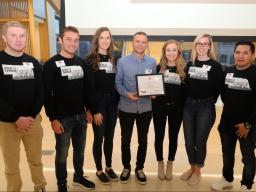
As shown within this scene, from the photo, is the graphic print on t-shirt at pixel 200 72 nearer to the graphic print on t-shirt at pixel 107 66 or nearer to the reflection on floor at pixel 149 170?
the graphic print on t-shirt at pixel 107 66

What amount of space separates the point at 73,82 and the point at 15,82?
0.49 meters

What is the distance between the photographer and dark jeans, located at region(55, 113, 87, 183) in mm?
2473

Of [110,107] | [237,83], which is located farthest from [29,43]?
[237,83]

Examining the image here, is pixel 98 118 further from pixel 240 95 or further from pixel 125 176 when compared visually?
pixel 240 95

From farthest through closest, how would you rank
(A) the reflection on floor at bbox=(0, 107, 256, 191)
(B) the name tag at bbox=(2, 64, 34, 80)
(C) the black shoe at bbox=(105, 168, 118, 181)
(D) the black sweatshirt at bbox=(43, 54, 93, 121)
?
(C) the black shoe at bbox=(105, 168, 118, 181) < (A) the reflection on floor at bbox=(0, 107, 256, 191) < (D) the black sweatshirt at bbox=(43, 54, 93, 121) < (B) the name tag at bbox=(2, 64, 34, 80)

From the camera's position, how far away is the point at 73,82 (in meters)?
2.42

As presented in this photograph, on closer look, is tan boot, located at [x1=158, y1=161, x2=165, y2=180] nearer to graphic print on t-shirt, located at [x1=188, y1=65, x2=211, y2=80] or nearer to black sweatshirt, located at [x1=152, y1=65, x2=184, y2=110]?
black sweatshirt, located at [x1=152, y1=65, x2=184, y2=110]

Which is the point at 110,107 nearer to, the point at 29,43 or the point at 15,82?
the point at 15,82

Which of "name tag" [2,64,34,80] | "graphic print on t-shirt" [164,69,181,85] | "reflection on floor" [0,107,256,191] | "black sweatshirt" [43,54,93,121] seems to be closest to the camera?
"name tag" [2,64,34,80]

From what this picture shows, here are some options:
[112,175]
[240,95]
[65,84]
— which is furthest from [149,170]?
[65,84]

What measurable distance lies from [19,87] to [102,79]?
80cm

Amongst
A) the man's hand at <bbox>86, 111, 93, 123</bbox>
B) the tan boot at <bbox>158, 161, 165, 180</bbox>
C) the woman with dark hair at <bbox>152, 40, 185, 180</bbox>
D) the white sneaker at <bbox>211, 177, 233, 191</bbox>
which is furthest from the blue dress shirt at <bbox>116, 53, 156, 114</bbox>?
the white sneaker at <bbox>211, 177, 233, 191</bbox>

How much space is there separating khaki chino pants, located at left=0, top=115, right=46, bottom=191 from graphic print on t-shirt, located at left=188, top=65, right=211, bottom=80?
1.54m

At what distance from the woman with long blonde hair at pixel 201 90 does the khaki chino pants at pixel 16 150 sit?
1.49 meters
